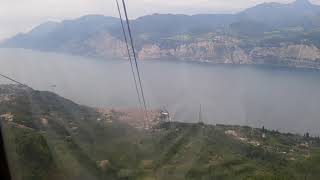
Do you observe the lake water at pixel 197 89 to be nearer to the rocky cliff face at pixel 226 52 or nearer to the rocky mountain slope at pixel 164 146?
the rocky mountain slope at pixel 164 146

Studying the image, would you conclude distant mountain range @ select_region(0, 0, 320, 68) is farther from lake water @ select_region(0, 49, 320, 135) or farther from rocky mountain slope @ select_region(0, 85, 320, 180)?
rocky mountain slope @ select_region(0, 85, 320, 180)

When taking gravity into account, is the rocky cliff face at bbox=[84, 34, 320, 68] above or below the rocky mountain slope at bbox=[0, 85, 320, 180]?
below

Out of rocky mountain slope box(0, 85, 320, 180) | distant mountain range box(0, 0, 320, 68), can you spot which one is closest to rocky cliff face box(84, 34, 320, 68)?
distant mountain range box(0, 0, 320, 68)

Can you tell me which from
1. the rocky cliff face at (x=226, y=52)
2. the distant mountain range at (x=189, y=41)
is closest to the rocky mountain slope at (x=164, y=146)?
the distant mountain range at (x=189, y=41)

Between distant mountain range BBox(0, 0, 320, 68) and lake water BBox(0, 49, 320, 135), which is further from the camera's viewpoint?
distant mountain range BBox(0, 0, 320, 68)

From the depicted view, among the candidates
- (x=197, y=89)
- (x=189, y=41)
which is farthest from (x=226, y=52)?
(x=197, y=89)

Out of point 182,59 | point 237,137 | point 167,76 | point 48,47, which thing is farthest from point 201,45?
point 237,137
